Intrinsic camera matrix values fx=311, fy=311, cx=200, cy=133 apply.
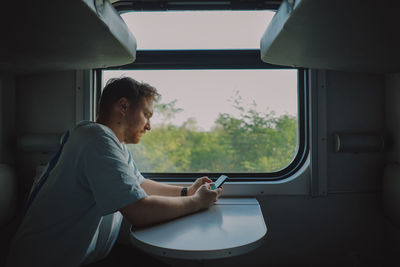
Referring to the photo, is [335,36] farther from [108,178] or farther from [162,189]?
[162,189]

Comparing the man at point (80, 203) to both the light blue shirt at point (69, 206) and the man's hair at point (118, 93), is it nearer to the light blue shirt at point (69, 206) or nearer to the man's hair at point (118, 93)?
the light blue shirt at point (69, 206)

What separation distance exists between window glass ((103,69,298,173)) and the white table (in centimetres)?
72

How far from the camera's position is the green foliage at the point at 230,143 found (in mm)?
Result: 2373

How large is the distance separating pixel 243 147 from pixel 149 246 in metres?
1.31

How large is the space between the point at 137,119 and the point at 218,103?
0.81 m

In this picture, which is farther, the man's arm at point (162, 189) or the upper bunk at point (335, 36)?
the man's arm at point (162, 189)

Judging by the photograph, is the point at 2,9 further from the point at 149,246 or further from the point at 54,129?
the point at 54,129

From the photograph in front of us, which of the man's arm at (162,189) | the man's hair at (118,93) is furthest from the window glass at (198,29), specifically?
the man's arm at (162,189)

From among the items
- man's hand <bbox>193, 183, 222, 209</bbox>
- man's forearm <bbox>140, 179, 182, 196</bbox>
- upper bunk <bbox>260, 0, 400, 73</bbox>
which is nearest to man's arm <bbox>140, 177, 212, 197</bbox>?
man's forearm <bbox>140, 179, 182, 196</bbox>

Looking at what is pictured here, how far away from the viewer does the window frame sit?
7.68ft

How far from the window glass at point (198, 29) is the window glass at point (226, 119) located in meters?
0.20

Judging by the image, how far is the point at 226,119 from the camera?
2381mm

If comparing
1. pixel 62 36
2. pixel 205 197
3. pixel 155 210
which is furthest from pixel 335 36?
pixel 62 36

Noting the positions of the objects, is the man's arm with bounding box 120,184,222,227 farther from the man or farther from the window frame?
the window frame
